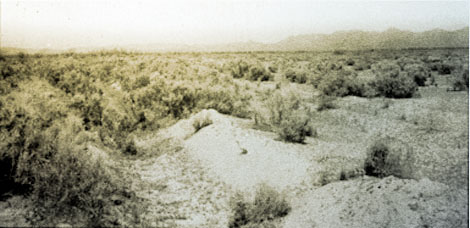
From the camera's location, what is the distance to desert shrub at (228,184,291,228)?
4594 mm

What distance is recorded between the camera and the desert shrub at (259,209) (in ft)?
15.1

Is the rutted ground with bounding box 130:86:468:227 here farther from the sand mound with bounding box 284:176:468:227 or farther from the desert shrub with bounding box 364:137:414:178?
the desert shrub with bounding box 364:137:414:178

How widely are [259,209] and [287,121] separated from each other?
4.22m

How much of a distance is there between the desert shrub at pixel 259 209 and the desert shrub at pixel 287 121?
3372 millimetres

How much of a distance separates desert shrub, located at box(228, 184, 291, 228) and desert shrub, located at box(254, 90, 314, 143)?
3.37m

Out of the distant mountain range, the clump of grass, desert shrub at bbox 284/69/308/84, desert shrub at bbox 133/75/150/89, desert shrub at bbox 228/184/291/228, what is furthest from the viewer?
the distant mountain range

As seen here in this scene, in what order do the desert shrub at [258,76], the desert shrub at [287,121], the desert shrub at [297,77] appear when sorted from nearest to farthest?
the desert shrub at [287,121] < the desert shrub at [297,77] < the desert shrub at [258,76]

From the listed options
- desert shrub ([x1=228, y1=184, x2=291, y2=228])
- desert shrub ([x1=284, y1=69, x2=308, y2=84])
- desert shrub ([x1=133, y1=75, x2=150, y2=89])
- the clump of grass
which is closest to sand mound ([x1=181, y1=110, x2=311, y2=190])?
the clump of grass

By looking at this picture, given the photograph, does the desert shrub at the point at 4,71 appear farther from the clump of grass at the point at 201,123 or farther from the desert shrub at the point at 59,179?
the clump of grass at the point at 201,123

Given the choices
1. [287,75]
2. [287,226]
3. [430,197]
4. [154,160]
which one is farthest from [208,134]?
[287,75]

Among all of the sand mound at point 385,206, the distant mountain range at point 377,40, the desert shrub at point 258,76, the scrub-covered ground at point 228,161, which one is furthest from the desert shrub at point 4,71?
the distant mountain range at point 377,40

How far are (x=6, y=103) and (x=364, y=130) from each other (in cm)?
975

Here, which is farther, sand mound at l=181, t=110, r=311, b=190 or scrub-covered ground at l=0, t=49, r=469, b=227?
sand mound at l=181, t=110, r=311, b=190

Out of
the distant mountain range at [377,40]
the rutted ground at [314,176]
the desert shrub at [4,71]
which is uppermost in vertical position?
the distant mountain range at [377,40]
